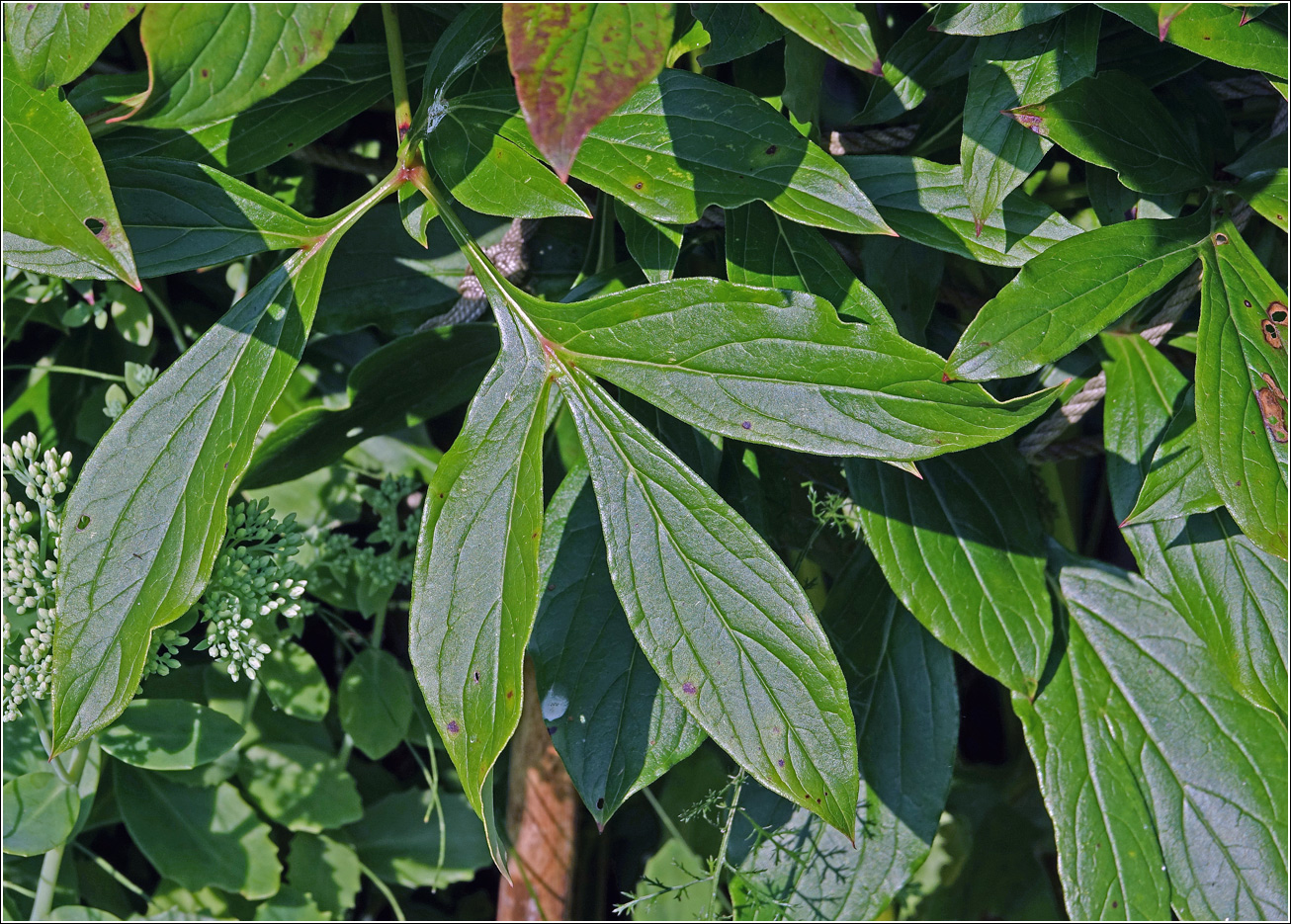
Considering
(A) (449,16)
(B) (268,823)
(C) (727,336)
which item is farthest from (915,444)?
(B) (268,823)

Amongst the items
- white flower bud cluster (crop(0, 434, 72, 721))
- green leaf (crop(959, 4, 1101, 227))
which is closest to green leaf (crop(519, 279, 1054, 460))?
green leaf (crop(959, 4, 1101, 227))

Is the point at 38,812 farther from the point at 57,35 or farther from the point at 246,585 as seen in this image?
the point at 57,35

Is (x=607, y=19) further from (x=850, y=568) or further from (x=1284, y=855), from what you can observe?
(x=1284, y=855)

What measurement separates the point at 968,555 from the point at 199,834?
72 cm

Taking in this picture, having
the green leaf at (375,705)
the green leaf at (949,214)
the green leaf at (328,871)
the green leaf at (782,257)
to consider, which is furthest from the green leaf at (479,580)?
the green leaf at (328,871)

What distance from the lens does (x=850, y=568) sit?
0.75 metres

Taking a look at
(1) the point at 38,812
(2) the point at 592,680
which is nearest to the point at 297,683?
(1) the point at 38,812

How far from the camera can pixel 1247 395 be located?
20.6 inches

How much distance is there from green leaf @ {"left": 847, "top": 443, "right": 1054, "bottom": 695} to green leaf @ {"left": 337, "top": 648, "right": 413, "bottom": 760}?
472 millimetres

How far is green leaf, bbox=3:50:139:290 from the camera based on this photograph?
0.42 metres

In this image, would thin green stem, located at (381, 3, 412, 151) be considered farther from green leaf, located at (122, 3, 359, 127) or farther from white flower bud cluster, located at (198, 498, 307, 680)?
white flower bud cluster, located at (198, 498, 307, 680)

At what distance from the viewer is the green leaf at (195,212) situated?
536 mm

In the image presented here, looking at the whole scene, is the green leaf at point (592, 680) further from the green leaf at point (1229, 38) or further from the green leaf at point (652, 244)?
the green leaf at point (1229, 38)

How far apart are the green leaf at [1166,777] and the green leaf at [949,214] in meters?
0.32
